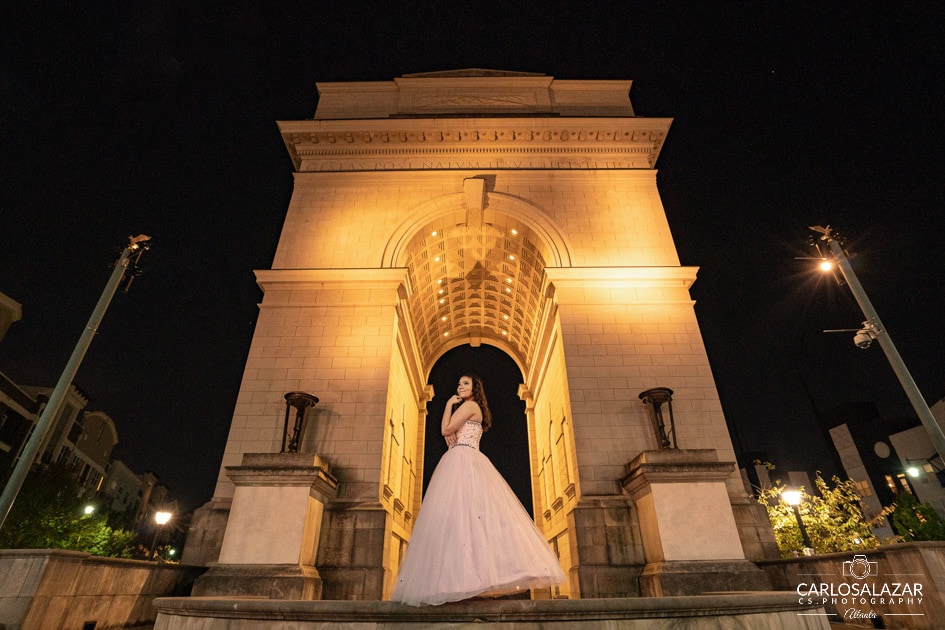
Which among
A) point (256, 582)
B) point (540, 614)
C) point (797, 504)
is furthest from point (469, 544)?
point (797, 504)

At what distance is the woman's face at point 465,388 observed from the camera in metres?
4.89

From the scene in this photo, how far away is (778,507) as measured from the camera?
32.8 ft

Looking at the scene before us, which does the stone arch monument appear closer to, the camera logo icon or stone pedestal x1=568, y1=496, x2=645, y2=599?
stone pedestal x1=568, y1=496, x2=645, y2=599

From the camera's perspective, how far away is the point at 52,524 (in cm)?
1641

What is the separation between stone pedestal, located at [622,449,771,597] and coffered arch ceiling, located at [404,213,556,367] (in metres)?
6.17

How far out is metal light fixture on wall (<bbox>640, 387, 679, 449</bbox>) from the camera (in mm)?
9109

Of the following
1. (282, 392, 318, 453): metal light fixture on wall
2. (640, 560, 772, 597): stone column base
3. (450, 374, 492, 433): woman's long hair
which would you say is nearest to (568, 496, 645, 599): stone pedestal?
(640, 560, 772, 597): stone column base

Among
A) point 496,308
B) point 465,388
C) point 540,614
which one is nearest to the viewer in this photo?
point 540,614

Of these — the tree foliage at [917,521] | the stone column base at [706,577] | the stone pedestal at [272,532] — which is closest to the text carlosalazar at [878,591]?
the stone column base at [706,577]

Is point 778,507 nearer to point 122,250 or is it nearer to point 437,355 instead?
point 437,355

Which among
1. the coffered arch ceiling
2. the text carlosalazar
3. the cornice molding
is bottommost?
the text carlosalazar

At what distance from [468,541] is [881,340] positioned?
9160mm

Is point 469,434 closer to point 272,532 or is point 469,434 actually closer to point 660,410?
point 272,532

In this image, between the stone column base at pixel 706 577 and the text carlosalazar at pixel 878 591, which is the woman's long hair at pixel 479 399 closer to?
the text carlosalazar at pixel 878 591
